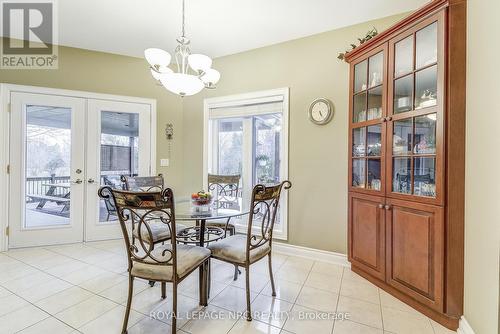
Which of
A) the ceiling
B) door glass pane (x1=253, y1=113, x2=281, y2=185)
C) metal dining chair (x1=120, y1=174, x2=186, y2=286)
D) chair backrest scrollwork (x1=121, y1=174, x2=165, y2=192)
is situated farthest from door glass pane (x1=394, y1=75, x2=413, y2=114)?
chair backrest scrollwork (x1=121, y1=174, x2=165, y2=192)

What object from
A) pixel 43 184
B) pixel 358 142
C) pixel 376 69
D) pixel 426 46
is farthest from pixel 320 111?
pixel 43 184

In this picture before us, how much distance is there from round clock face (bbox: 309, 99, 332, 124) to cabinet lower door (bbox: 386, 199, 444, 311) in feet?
3.84

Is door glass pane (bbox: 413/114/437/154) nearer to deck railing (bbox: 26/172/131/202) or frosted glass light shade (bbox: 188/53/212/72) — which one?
frosted glass light shade (bbox: 188/53/212/72)

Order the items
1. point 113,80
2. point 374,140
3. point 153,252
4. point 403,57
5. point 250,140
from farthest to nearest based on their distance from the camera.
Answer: point 113,80
point 250,140
point 374,140
point 403,57
point 153,252

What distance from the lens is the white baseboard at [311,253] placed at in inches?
110

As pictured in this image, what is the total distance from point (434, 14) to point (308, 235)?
2.40 metres

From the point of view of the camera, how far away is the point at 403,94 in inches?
82.4

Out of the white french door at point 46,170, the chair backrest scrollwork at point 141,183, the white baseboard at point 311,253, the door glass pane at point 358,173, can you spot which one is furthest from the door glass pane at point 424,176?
the white french door at point 46,170

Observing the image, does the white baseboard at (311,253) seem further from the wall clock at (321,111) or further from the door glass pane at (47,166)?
the door glass pane at (47,166)

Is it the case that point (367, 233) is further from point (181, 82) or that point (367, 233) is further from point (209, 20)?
point (209, 20)

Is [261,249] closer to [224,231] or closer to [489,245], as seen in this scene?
[224,231]

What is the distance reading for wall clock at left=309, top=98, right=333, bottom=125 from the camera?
9.34 ft

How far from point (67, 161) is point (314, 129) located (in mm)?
3367

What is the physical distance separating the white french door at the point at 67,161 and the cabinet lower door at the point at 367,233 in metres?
3.02
